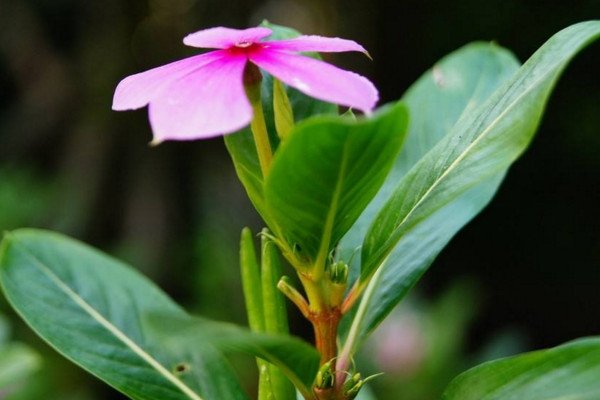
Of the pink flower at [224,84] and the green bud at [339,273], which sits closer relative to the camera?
the pink flower at [224,84]

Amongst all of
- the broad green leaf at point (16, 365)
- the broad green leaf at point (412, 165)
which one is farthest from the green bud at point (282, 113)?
A: the broad green leaf at point (16, 365)

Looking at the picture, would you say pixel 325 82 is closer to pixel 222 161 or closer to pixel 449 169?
pixel 449 169

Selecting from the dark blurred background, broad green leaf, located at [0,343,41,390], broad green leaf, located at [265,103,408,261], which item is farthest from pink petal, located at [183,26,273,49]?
the dark blurred background

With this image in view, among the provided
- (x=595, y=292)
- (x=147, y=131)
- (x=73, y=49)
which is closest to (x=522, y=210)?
(x=595, y=292)

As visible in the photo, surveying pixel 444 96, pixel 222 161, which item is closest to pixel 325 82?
pixel 444 96

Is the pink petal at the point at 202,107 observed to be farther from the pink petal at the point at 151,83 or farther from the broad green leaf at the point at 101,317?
the broad green leaf at the point at 101,317

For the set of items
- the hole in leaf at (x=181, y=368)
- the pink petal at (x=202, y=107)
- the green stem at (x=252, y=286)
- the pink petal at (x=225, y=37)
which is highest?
the pink petal at (x=225, y=37)
